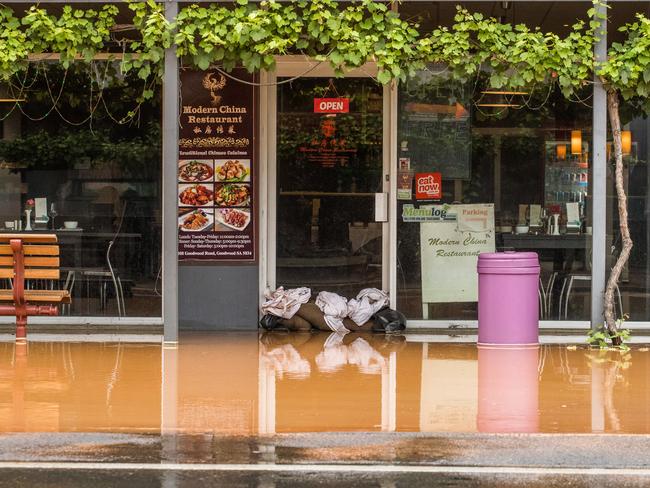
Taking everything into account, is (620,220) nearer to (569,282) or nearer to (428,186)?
(569,282)

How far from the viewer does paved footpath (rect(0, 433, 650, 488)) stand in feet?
23.2

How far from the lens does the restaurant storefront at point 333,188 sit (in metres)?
14.0

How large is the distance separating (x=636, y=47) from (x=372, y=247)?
3.95m

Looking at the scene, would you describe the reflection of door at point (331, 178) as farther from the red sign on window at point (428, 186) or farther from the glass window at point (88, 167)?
the glass window at point (88, 167)

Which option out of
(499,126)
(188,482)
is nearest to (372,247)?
(499,126)

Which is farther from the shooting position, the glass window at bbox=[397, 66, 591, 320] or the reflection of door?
the reflection of door

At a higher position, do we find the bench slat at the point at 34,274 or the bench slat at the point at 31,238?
the bench slat at the point at 31,238

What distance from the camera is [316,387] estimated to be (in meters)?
10.2

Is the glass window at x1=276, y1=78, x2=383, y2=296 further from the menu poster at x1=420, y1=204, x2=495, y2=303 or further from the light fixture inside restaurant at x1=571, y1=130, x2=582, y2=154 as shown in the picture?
the light fixture inside restaurant at x1=571, y1=130, x2=582, y2=154

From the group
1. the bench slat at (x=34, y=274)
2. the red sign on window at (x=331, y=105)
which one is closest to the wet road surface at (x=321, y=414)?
the bench slat at (x=34, y=274)

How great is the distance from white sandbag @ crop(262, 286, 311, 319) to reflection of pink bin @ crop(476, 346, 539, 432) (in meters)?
2.51

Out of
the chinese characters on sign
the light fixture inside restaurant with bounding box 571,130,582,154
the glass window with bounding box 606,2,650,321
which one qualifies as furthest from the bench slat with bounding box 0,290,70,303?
the glass window with bounding box 606,2,650,321

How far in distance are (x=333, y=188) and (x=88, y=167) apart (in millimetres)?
2911

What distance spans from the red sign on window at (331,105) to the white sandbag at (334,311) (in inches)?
87.9
